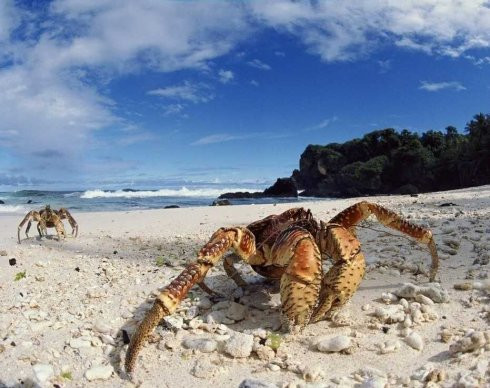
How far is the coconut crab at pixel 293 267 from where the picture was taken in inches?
136

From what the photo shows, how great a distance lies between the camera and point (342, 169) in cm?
7431

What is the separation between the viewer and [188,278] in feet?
11.7

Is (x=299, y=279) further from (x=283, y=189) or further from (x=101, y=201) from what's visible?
(x=283, y=189)

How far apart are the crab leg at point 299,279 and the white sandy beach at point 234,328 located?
24 centimetres

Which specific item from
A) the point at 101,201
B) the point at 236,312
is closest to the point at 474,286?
the point at 236,312

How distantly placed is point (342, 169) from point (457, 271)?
7055 cm

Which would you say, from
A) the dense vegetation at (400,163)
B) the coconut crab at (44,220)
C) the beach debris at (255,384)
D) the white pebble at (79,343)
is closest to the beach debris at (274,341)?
the beach debris at (255,384)

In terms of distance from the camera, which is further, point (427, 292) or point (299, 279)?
point (427, 292)

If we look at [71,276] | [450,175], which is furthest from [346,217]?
[450,175]

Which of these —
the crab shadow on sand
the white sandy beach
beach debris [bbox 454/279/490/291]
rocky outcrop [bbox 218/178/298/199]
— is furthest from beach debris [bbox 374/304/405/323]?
rocky outcrop [bbox 218/178/298/199]

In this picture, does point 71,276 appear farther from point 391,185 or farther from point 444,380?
point 391,185

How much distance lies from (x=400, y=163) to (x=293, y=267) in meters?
69.5

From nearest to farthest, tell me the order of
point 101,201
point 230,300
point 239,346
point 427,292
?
point 239,346, point 427,292, point 230,300, point 101,201

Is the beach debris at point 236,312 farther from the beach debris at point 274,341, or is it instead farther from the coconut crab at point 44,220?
the coconut crab at point 44,220
